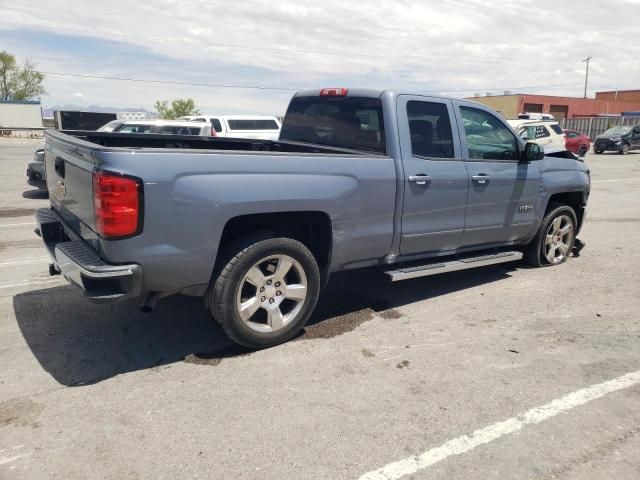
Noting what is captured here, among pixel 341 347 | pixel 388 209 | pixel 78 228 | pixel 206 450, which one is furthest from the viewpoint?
pixel 388 209

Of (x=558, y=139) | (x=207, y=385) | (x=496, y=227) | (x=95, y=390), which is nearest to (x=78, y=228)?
(x=95, y=390)

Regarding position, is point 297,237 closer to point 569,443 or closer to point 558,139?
point 569,443

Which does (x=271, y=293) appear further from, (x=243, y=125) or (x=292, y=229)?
(x=243, y=125)

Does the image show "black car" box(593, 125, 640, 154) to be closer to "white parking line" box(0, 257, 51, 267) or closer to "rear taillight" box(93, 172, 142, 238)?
"white parking line" box(0, 257, 51, 267)

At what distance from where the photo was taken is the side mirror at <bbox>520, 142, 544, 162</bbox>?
18.2 ft

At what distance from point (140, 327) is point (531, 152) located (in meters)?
4.08

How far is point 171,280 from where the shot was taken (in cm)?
355

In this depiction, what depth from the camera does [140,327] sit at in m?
4.43

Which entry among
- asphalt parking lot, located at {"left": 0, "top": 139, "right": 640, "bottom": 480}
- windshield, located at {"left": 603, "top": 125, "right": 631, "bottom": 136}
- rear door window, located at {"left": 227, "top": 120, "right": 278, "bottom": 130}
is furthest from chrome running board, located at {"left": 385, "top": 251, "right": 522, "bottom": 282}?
windshield, located at {"left": 603, "top": 125, "right": 631, "bottom": 136}

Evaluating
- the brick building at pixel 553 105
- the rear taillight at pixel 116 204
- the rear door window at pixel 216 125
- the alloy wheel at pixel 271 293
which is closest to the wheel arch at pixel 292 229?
the alloy wheel at pixel 271 293

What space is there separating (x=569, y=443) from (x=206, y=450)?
77.0 inches

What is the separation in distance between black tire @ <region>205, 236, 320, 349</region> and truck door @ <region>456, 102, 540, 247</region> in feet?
6.29

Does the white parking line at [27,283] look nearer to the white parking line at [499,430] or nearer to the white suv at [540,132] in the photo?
the white parking line at [499,430]

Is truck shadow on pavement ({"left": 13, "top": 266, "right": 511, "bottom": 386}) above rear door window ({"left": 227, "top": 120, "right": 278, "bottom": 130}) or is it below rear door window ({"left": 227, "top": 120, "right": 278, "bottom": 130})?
below
